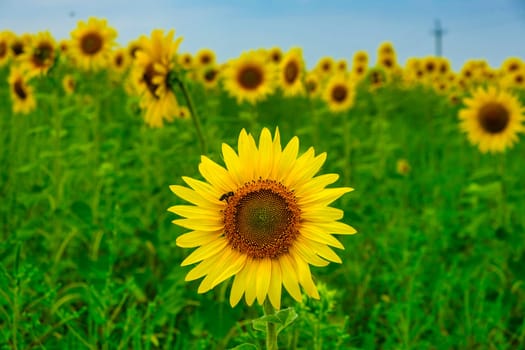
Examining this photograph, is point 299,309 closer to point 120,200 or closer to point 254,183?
point 254,183

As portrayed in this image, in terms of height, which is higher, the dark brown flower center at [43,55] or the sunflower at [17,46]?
the sunflower at [17,46]

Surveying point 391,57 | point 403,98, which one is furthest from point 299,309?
point 403,98

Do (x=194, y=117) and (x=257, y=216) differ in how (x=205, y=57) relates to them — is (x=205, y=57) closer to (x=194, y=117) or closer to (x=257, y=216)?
(x=194, y=117)

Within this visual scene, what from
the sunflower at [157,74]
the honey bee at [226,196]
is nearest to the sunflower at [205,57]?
the sunflower at [157,74]

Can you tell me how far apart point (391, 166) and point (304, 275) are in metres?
4.18

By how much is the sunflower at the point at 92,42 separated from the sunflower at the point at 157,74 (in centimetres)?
184

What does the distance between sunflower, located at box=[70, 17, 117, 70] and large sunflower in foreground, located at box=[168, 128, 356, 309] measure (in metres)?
3.15

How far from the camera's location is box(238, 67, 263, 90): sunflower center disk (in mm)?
4438

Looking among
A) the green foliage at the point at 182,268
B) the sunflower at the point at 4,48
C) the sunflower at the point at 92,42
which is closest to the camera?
the green foliage at the point at 182,268

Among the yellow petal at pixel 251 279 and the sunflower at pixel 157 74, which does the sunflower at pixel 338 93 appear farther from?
the yellow petal at pixel 251 279

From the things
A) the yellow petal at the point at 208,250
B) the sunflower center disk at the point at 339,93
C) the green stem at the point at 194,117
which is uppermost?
the sunflower center disk at the point at 339,93

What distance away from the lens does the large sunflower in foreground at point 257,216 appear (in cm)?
120

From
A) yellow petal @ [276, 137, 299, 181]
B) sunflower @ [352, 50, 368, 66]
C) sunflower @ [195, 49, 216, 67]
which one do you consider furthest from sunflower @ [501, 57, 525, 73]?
yellow petal @ [276, 137, 299, 181]

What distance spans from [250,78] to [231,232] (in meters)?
3.33
